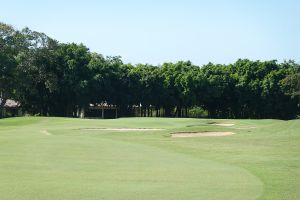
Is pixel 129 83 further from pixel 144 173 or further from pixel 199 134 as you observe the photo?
pixel 144 173

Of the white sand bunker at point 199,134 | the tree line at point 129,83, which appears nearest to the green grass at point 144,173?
the white sand bunker at point 199,134

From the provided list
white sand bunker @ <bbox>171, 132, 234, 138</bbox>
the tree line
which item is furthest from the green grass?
the tree line

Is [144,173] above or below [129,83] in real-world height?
below

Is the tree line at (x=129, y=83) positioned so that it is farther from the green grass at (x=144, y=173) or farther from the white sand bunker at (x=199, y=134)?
the green grass at (x=144, y=173)

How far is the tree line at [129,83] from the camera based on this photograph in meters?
77.3

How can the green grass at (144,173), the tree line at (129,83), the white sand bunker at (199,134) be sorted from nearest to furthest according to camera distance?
the green grass at (144,173) < the white sand bunker at (199,134) < the tree line at (129,83)

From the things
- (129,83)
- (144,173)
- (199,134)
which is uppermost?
(129,83)

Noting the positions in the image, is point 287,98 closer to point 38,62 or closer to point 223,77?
point 223,77

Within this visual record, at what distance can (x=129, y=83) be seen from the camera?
85.6 metres

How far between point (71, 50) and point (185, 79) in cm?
1872

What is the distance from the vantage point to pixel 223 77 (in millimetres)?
85000

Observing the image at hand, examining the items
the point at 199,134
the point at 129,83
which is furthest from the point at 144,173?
the point at 129,83

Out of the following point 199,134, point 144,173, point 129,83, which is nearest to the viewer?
point 144,173

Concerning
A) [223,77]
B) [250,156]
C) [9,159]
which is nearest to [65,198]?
[9,159]
